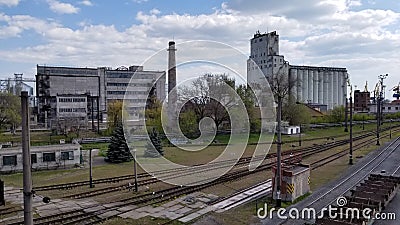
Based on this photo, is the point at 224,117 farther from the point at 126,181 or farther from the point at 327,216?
the point at 327,216

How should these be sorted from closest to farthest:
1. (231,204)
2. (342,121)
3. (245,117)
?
(231,204) < (245,117) < (342,121)

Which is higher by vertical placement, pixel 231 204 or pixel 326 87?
pixel 326 87

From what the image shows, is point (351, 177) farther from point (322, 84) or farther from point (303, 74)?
point (322, 84)

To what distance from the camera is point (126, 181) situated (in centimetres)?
2711

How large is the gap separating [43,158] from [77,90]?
5766cm

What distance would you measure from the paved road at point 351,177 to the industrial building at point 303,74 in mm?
61606

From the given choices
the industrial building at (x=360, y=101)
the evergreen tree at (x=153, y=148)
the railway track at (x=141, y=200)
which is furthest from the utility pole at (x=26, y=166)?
the industrial building at (x=360, y=101)

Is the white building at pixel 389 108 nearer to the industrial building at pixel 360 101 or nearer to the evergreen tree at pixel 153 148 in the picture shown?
the industrial building at pixel 360 101

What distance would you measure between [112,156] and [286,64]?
8091cm

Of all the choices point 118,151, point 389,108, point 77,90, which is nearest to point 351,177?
point 118,151

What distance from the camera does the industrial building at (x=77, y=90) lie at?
263 feet

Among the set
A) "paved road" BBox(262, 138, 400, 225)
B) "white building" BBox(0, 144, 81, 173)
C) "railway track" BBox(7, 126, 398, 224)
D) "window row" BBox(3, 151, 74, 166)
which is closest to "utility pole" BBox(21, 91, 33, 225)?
"railway track" BBox(7, 126, 398, 224)

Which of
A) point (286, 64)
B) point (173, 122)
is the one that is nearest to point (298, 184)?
point (173, 122)

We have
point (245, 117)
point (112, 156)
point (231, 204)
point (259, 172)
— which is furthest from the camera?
point (112, 156)
